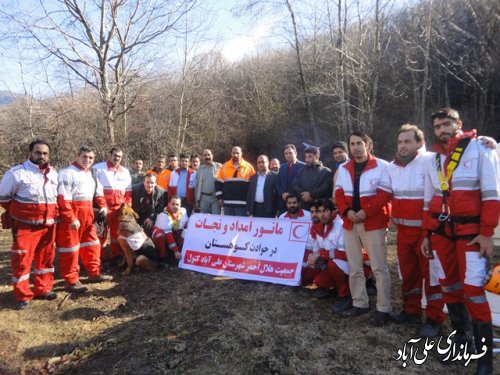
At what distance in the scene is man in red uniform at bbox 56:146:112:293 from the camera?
5.18 meters

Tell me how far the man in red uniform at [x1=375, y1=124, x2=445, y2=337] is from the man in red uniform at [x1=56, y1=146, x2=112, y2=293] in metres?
4.23

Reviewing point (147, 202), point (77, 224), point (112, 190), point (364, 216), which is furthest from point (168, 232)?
point (364, 216)

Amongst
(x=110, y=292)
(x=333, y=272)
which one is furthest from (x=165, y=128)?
(x=333, y=272)

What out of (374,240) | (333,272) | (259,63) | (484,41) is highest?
(259,63)

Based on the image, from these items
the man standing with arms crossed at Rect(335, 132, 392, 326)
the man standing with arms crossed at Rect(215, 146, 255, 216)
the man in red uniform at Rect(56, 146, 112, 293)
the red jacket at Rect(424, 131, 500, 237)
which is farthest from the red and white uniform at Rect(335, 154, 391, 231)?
the man in red uniform at Rect(56, 146, 112, 293)

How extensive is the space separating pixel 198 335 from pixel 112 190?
327 centimetres

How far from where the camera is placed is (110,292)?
Result: 17.6 feet

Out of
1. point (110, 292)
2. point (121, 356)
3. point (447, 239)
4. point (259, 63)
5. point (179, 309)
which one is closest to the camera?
point (447, 239)

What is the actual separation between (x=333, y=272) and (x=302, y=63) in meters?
14.8

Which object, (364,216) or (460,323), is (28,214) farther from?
(460,323)

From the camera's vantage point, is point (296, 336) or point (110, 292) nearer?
point (296, 336)

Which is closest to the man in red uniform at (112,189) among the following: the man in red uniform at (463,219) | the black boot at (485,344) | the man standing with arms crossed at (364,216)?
the man standing with arms crossed at (364,216)

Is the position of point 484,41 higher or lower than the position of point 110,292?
higher

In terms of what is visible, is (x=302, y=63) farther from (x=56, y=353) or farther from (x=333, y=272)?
(x=56, y=353)
